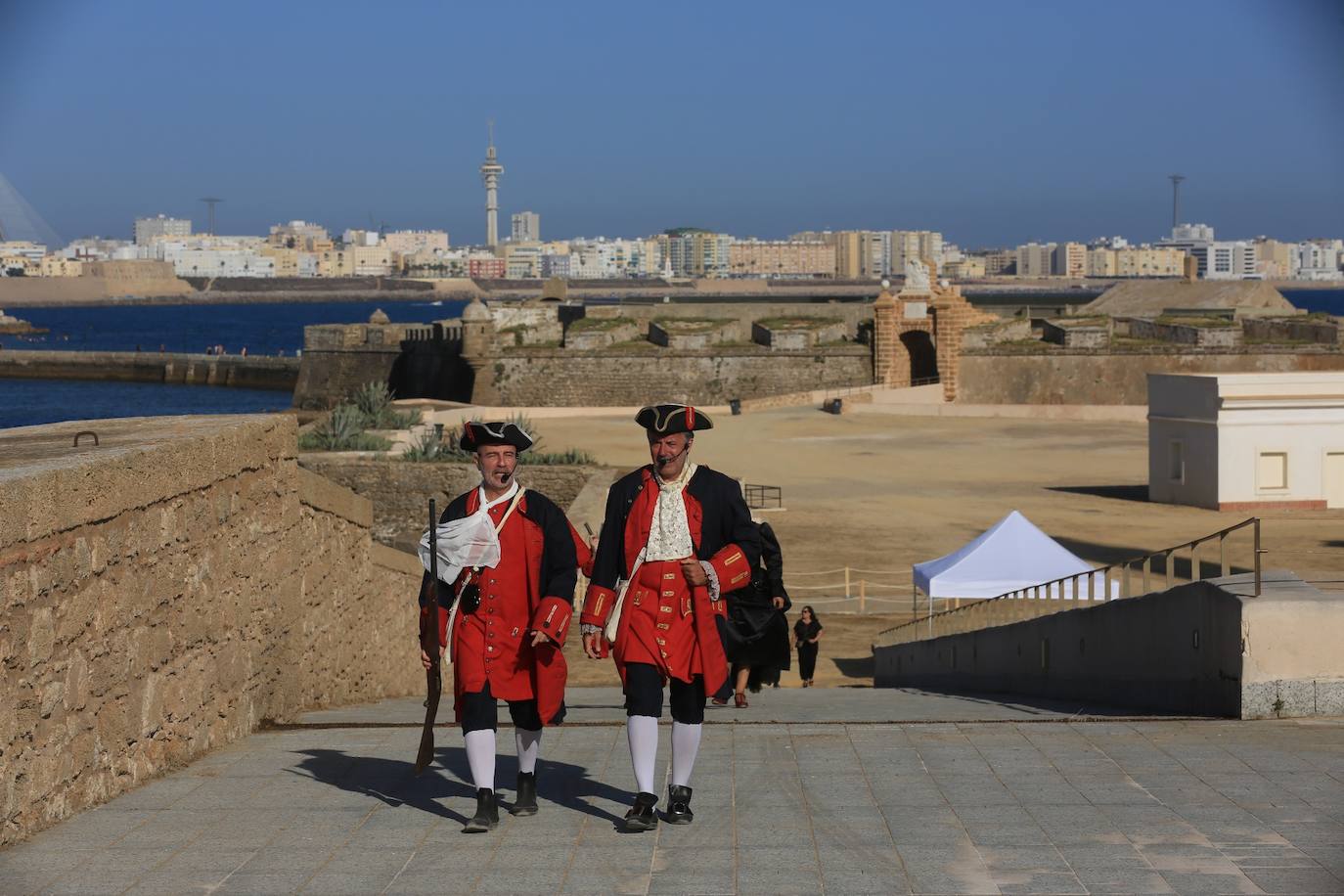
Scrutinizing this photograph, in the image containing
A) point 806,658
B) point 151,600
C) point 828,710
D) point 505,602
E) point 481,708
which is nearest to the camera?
point 481,708

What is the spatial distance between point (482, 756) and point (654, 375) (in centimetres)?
5138

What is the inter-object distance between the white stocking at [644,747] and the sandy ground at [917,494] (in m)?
4.04

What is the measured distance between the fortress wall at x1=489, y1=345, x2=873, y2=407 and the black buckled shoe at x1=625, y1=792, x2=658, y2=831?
50.7 meters

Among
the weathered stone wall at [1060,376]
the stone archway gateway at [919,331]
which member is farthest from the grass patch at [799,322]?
the weathered stone wall at [1060,376]

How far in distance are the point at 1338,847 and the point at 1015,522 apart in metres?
11.0

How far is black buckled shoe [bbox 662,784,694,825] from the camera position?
5.42 m

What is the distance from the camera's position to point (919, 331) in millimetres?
54344

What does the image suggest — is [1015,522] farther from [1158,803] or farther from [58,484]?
[58,484]

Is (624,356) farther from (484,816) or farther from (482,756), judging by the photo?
(484,816)

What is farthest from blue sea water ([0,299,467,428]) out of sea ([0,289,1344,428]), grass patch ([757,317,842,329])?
grass patch ([757,317,842,329])

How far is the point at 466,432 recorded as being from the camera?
18.8 feet

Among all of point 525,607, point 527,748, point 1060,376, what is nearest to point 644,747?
point 527,748

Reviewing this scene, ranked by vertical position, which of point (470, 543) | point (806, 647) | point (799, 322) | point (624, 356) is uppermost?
point (799, 322)

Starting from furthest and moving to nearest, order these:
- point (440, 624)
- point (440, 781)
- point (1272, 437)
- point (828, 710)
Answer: point (1272, 437) → point (828, 710) → point (440, 781) → point (440, 624)
